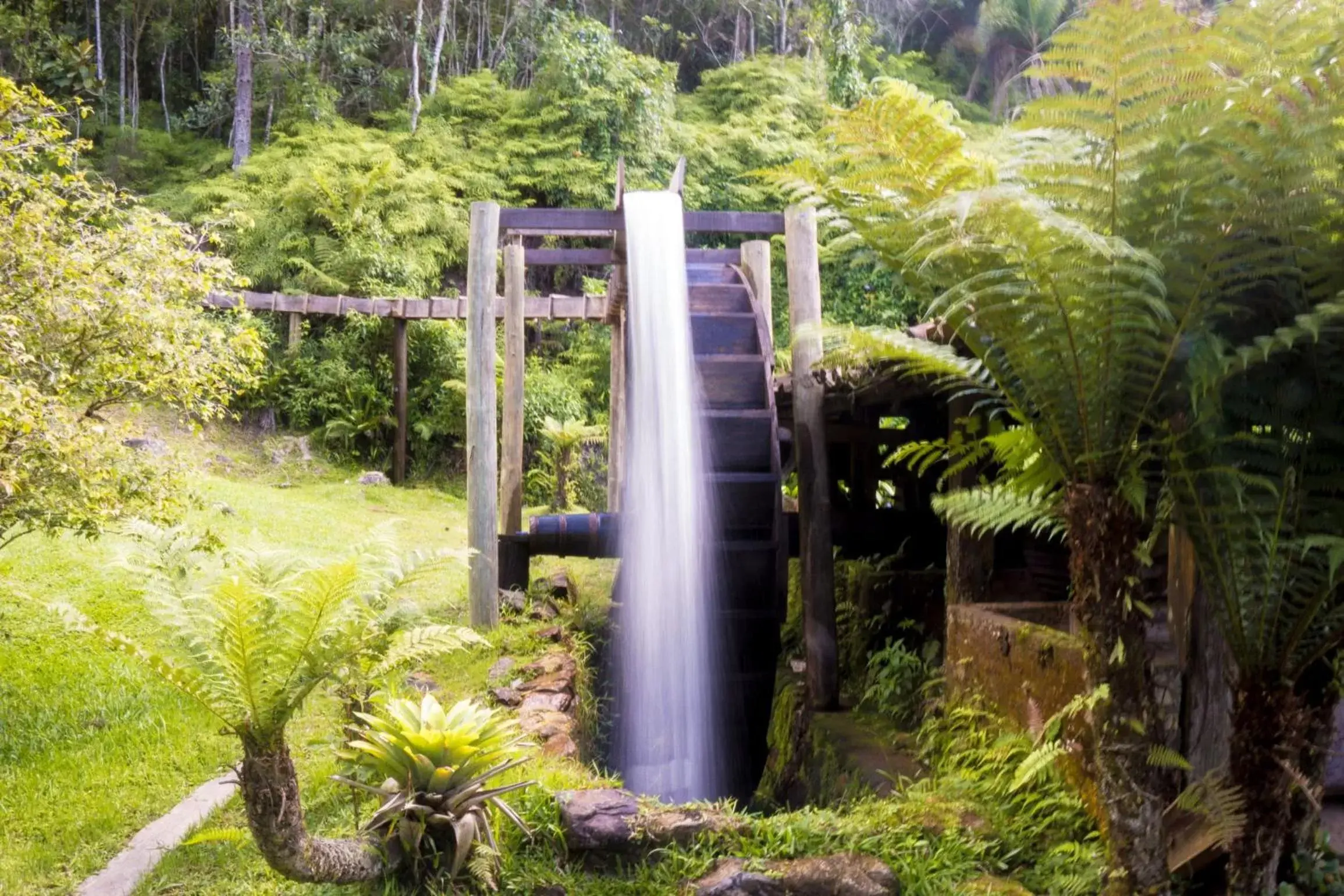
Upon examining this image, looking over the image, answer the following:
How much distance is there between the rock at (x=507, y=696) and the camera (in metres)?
6.02

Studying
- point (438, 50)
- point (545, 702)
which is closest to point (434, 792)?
point (545, 702)

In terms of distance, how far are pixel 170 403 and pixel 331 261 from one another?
37.3 ft

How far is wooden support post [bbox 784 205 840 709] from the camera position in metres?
6.47

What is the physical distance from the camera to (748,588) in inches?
301

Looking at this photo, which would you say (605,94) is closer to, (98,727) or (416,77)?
(416,77)

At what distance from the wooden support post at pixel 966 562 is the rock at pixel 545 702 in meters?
2.29

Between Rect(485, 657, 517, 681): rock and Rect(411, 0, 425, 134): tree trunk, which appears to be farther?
Rect(411, 0, 425, 134): tree trunk

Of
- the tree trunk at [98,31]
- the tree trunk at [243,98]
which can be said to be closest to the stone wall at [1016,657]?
the tree trunk at [243,98]

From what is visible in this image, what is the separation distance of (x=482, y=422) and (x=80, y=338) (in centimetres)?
277

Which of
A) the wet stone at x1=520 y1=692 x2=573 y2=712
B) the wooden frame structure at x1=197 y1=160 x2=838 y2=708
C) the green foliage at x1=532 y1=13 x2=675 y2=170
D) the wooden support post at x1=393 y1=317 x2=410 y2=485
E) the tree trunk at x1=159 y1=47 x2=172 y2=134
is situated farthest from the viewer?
the tree trunk at x1=159 y1=47 x2=172 y2=134

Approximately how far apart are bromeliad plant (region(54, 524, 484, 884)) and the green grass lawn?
0.52 meters

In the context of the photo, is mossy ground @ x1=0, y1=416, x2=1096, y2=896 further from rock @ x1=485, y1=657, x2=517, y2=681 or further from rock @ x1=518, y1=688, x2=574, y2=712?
rock @ x1=518, y1=688, x2=574, y2=712

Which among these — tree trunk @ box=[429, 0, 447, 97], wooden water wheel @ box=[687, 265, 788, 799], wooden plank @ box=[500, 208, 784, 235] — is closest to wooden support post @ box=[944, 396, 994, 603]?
wooden water wheel @ box=[687, 265, 788, 799]

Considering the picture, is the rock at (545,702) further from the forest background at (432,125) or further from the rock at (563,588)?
the forest background at (432,125)
